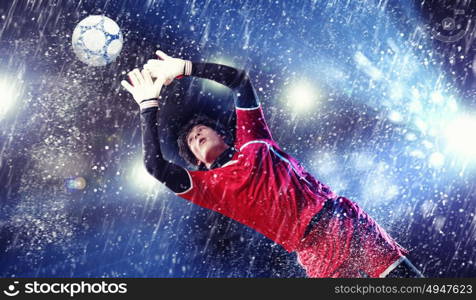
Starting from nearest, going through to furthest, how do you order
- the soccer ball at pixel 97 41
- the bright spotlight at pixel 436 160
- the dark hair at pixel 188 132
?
the soccer ball at pixel 97 41, the dark hair at pixel 188 132, the bright spotlight at pixel 436 160

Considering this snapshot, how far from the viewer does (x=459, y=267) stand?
266cm

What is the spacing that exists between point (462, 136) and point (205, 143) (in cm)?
197

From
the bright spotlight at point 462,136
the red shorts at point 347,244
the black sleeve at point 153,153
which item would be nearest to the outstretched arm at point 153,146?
the black sleeve at point 153,153

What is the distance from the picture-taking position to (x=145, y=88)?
81.5 inches

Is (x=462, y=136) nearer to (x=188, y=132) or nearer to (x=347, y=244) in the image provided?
(x=347, y=244)

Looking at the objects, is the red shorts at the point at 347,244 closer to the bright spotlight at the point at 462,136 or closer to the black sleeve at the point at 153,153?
the black sleeve at the point at 153,153

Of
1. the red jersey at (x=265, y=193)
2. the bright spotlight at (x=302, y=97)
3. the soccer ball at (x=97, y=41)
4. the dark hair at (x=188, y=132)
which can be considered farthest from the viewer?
the bright spotlight at (x=302, y=97)

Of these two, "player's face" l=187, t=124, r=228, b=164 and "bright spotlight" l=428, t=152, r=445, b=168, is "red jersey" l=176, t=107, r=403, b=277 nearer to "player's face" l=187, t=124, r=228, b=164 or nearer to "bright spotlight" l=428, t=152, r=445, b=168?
"player's face" l=187, t=124, r=228, b=164

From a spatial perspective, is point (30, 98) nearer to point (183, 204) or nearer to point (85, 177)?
point (85, 177)

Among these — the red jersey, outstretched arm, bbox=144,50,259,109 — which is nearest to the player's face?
the red jersey

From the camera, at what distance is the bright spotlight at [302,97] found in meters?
2.58

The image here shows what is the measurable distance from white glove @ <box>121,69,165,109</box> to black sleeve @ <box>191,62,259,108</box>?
0.79 feet

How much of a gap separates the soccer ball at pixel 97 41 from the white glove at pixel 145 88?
0.82ft

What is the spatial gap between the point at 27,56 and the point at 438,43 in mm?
2924
